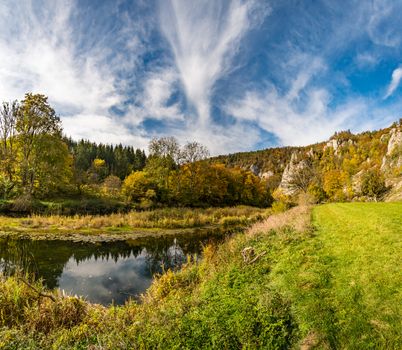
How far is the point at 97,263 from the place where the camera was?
548 inches

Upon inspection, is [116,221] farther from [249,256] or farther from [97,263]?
[249,256]

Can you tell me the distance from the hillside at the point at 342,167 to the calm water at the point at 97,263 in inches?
1782

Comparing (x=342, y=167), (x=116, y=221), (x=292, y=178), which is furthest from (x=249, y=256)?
(x=342, y=167)

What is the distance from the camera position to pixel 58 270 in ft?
40.3

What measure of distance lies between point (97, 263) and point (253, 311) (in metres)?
11.1

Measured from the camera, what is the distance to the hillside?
59.1 metres

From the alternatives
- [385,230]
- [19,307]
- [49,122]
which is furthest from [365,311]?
[49,122]

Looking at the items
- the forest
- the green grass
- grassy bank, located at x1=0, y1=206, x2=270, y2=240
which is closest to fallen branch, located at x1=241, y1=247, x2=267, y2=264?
the green grass

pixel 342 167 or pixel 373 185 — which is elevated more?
pixel 342 167

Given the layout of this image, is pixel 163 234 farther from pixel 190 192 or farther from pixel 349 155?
pixel 349 155

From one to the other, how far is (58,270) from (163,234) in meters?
11.0

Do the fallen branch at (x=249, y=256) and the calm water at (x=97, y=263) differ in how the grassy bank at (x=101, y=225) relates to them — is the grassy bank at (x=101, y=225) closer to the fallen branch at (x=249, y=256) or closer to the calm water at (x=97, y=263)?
the calm water at (x=97, y=263)

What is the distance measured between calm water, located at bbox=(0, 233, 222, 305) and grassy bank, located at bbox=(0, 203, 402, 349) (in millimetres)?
2844

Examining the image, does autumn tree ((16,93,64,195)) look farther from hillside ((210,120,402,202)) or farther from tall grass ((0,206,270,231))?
hillside ((210,120,402,202))
